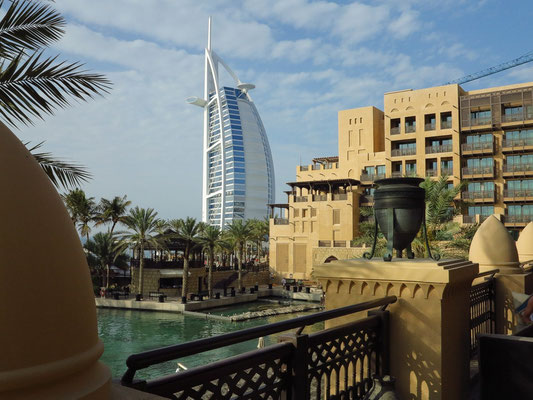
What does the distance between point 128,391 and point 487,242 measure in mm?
8254

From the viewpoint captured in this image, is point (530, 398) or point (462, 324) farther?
point (462, 324)

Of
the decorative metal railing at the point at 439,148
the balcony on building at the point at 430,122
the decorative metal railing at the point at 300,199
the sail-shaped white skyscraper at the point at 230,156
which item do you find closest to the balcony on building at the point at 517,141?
the decorative metal railing at the point at 439,148

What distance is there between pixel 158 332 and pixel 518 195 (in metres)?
36.2

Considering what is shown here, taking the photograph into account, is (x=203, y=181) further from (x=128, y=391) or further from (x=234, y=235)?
(x=128, y=391)

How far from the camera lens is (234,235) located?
4631cm

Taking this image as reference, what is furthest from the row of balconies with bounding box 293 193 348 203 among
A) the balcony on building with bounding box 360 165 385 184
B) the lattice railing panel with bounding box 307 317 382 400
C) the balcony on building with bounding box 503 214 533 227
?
the lattice railing panel with bounding box 307 317 382 400

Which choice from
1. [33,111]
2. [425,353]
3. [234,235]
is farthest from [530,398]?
[234,235]

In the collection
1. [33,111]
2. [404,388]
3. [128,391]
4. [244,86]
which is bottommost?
[404,388]

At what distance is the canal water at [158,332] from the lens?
23641 mm

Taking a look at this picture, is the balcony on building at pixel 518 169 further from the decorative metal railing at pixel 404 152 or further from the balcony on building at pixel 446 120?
the decorative metal railing at pixel 404 152

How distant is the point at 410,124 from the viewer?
168 ft

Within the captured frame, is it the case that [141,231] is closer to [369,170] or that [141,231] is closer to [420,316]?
[369,170]

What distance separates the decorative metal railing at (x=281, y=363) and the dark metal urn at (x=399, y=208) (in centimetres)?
68

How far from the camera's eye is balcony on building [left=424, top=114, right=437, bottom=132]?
4912 centimetres
